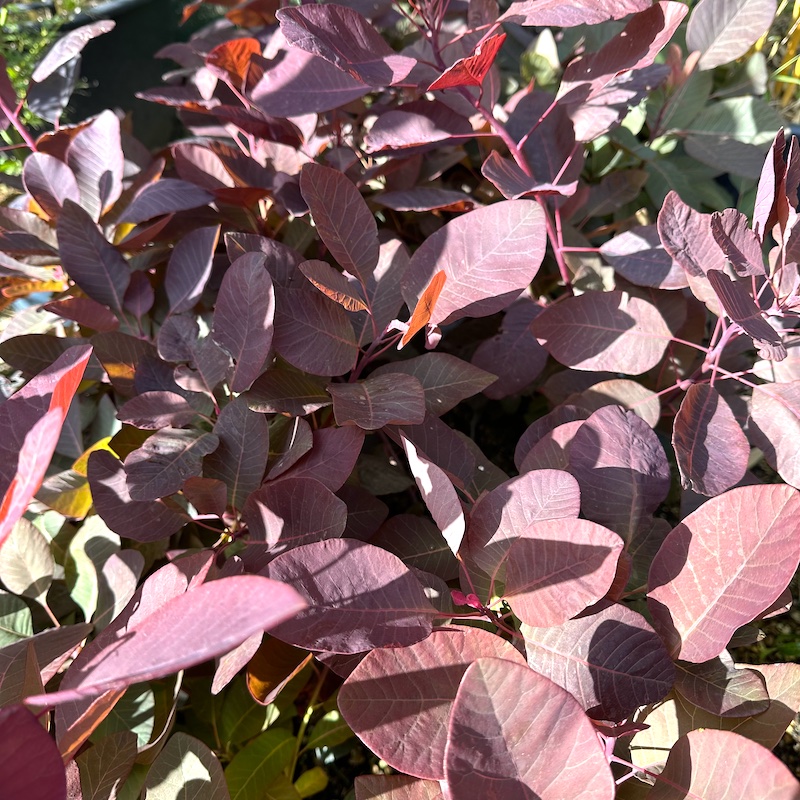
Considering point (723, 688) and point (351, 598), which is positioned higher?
point (351, 598)

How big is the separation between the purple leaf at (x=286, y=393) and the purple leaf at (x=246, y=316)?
0.02 meters

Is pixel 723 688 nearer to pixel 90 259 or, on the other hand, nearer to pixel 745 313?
pixel 745 313

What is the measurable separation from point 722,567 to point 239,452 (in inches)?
17.1

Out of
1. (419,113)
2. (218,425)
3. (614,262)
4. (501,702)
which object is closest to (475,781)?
(501,702)

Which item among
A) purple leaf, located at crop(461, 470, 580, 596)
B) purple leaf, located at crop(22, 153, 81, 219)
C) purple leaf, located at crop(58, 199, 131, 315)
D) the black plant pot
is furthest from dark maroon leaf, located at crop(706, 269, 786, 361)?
the black plant pot

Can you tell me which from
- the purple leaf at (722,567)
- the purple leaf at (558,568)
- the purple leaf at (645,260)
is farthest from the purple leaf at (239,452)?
the purple leaf at (645,260)

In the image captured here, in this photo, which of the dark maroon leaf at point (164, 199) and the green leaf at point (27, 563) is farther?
the dark maroon leaf at point (164, 199)

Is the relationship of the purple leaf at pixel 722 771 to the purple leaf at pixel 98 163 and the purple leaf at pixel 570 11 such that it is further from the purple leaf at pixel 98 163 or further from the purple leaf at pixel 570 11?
the purple leaf at pixel 98 163

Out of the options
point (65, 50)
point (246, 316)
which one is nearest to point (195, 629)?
point (246, 316)

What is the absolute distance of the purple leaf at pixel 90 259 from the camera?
754mm

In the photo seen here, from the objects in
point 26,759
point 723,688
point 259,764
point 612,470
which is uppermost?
point 26,759

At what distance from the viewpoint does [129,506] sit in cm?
62

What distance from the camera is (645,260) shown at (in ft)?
2.55

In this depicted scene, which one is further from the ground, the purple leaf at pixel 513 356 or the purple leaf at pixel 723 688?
the purple leaf at pixel 513 356
